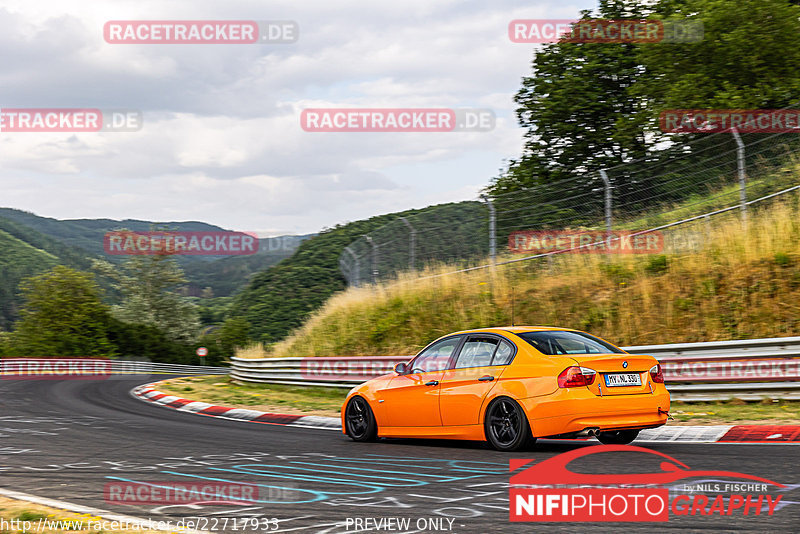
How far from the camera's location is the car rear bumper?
823 cm

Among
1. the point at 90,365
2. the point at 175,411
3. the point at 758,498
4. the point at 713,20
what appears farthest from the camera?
the point at 90,365

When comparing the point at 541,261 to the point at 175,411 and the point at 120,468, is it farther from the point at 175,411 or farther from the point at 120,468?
the point at 120,468

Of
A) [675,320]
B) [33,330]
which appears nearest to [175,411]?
[675,320]

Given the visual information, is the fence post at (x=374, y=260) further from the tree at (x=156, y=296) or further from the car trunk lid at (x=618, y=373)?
the tree at (x=156, y=296)

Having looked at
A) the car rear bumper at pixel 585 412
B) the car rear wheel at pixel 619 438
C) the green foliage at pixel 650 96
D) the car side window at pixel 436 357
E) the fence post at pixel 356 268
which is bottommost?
the car rear wheel at pixel 619 438

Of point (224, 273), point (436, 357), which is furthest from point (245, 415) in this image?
point (224, 273)

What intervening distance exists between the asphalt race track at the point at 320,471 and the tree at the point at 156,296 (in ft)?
254

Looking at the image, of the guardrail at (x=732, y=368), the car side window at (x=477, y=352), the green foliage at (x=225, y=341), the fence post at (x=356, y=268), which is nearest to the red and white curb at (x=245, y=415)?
the car side window at (x=477, y=352)

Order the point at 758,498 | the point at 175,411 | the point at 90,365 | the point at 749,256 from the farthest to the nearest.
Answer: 1. the point at 90,365
2. the point at 175,411
3. the point at 749,256
4. the point at 758,498

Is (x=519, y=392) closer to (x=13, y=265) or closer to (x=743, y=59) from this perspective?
(x=743, y=59)

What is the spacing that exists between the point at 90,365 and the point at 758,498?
156 ft

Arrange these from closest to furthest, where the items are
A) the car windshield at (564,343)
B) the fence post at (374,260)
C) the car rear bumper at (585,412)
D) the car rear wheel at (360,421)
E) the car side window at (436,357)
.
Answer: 1. the car rear bumper at (585,412)
2. the car windshield at (564,343)
3. the car side window at (436,357)
4. the car rear wheel at (360,421)
5. the fence post at (374,260)

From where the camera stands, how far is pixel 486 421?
8.98m

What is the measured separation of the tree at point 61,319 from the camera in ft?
188
